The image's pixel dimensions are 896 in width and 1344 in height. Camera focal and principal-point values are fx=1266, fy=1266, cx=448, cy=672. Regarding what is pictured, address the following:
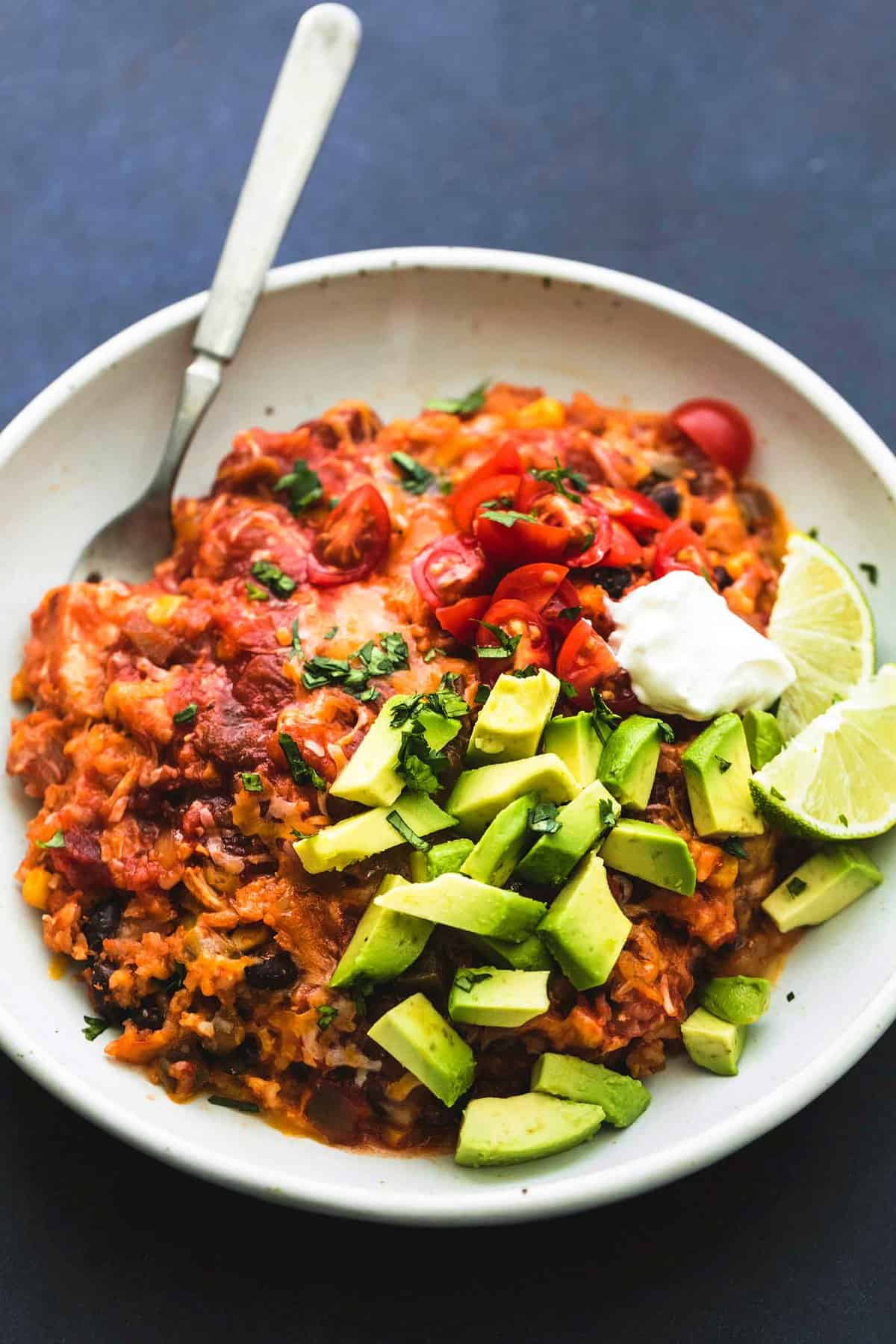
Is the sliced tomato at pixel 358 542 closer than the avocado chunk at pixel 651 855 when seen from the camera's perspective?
No

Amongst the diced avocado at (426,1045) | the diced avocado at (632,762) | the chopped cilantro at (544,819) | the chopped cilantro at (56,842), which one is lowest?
the chopped cilantro at (56,842)

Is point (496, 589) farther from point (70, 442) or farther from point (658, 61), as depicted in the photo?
point (658, 61)

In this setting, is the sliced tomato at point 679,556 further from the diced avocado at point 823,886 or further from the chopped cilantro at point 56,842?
the chopped cilantro at point 56,842

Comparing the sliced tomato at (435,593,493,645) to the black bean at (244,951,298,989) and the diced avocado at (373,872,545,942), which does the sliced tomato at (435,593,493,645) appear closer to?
the diced avocado at (373,872,545,942)

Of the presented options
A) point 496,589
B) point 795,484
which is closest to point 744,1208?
point 496,589

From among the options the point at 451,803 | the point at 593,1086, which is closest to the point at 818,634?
the point at 451,803

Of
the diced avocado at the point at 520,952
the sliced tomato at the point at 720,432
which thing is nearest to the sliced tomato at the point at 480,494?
the sliced tomato at the point at 720,432

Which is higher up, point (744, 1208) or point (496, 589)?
point (496, 589)
